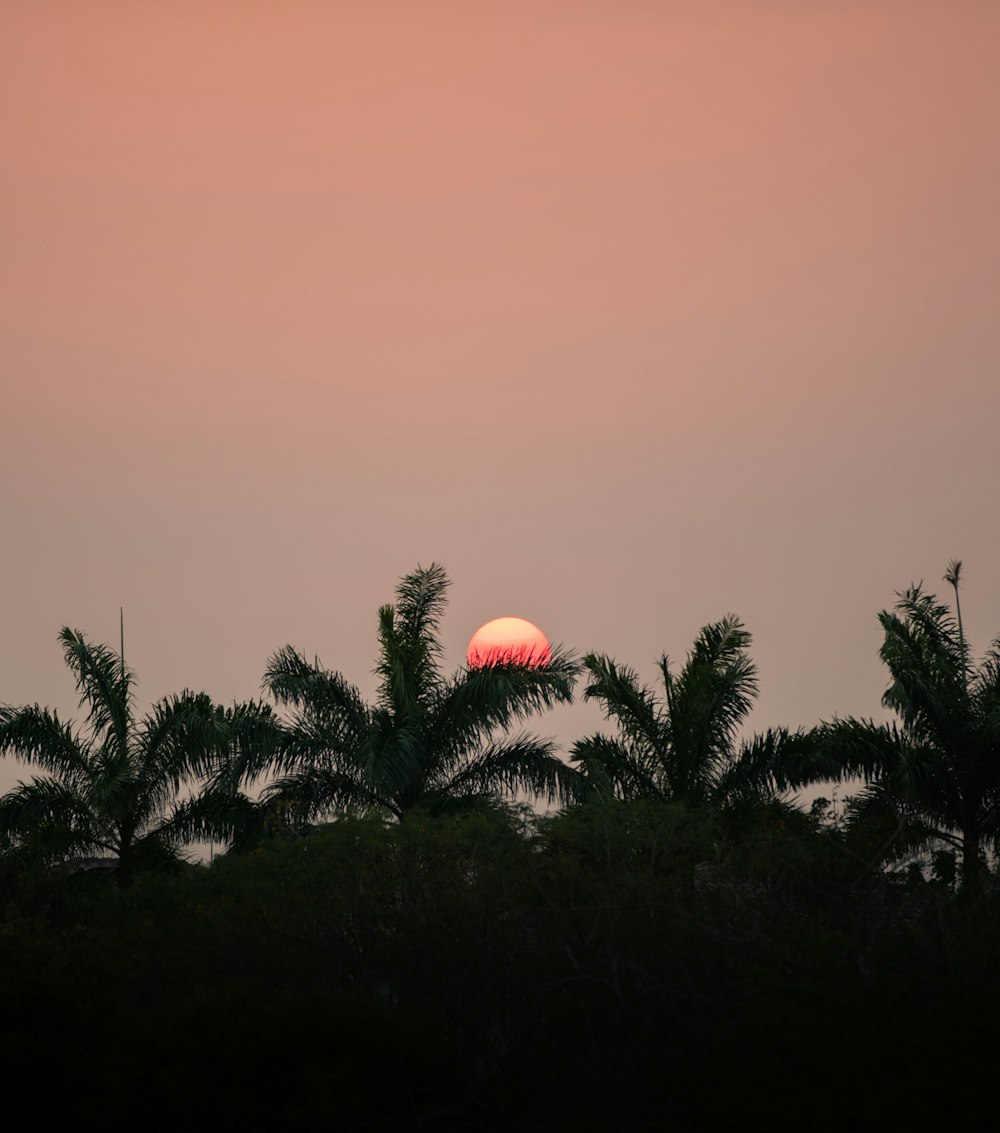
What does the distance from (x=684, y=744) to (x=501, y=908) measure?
6260 mm

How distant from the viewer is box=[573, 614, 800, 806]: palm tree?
2478cm

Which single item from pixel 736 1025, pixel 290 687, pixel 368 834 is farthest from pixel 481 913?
pixel 290 687

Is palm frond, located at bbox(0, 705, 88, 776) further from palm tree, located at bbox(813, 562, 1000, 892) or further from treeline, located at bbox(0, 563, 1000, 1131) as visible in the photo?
palm tree, located at bbox(813, 562, 1000, 892)

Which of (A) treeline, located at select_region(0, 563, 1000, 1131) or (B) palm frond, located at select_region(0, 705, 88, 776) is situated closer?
(A) treeline, located at select_region(0, 563, 1000, 1131)

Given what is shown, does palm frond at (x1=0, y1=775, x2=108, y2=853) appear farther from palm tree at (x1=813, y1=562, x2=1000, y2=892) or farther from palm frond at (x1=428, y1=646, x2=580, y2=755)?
palm tree at (x1=813, y1=562, x2=1000, y2=892)

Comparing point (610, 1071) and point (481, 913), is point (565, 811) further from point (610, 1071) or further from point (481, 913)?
point (610, 1071)

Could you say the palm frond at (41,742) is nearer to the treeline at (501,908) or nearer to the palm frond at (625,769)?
the treeline at (501,908)

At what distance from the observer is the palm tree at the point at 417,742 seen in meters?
25.1

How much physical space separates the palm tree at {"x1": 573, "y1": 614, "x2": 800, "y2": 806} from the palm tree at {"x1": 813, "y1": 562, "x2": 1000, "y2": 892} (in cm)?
114

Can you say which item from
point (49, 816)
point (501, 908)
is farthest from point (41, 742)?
point (501, 908)

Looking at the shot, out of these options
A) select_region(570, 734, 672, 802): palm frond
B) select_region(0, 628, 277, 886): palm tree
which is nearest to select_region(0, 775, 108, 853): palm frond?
select_region(0, 628, 277, 886): palm tree

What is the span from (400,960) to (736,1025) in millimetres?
5800

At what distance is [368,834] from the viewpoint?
22.6 metres

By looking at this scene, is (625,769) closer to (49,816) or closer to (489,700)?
(489,700)
